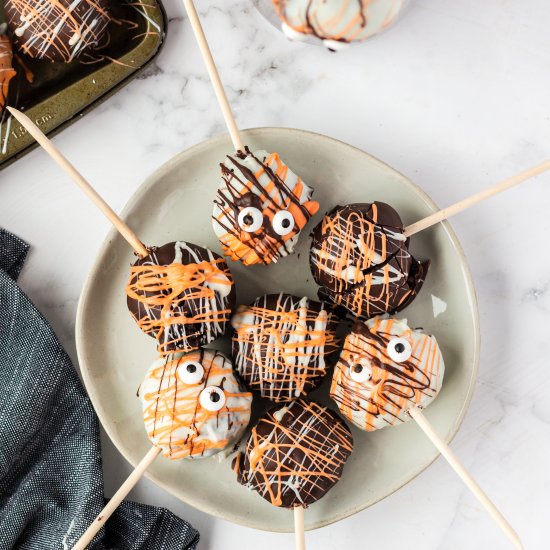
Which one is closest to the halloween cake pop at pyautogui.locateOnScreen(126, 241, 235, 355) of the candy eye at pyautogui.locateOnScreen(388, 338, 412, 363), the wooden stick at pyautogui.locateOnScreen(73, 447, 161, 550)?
the wooden stick at pyautogui.locateOnScreen(73, 447, 161, 550)

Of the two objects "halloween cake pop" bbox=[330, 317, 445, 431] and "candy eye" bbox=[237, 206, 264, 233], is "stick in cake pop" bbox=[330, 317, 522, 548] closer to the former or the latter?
"halloween cake pop" bbox=[330, 317, 445, 431]

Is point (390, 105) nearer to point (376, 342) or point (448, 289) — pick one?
point (448, 289)

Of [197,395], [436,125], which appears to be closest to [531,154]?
[436,125]

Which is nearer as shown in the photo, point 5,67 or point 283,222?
point 283,222

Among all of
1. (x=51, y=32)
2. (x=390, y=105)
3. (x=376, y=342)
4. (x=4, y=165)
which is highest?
(x=51, y=32)

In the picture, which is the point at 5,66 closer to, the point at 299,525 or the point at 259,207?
the point at 259,207

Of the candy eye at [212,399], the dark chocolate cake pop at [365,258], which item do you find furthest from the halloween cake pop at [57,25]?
the candy eye at [212,399]

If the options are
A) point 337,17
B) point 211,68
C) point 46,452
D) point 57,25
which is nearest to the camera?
point 337,17

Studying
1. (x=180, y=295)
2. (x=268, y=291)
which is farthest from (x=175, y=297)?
(x=268, y=291)
